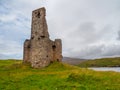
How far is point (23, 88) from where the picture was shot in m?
25.3

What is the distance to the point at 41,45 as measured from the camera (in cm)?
4756

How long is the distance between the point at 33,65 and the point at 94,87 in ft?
82.8

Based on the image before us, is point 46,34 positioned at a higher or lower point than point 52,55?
higher

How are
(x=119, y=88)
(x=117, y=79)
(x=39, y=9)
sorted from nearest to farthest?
1. (x=119, y=88)
2. (x=117, y=79)
3. (x=39, y=9)

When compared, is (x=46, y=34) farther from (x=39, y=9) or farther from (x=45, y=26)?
(x=39, y=9)

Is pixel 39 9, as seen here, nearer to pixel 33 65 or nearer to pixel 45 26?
pixel 45 26

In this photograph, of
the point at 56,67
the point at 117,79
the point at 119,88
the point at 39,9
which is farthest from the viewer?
the point at 39,9

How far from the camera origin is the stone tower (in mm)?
47447

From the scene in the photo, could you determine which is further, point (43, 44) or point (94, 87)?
point (43, 44)

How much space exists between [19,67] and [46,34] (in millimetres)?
9168

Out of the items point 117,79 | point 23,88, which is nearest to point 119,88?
point 117,79

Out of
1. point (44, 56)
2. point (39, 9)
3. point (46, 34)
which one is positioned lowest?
point (44, 56)

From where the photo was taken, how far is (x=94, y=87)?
82.0 feet

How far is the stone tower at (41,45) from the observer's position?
47447mm
